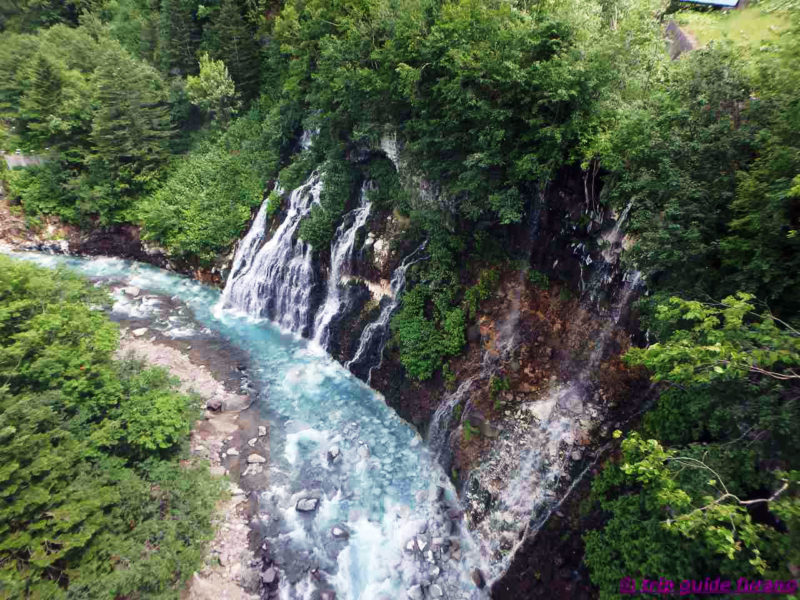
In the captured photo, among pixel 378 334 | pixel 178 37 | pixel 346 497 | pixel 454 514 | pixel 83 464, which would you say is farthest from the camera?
pixel 178 37

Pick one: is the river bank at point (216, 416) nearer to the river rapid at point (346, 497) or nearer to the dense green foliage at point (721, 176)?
the river rapid at point (346, 497)

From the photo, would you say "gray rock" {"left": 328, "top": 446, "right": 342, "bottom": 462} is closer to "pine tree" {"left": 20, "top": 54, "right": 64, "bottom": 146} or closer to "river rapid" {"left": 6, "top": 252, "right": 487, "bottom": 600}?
"river rapid" {"left": 6, "top": 252, "right": 487, "bottom": 600}

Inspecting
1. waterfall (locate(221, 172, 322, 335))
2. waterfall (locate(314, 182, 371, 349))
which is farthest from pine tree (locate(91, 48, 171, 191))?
waterfall (locate(314, 182, 371, 349))

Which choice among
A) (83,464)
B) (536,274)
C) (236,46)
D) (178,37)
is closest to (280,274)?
(83,464)

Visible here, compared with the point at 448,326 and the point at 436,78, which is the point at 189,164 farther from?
the point at 448,326

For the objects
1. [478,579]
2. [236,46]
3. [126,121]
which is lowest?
[478,579]

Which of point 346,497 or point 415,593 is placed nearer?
point 415,593

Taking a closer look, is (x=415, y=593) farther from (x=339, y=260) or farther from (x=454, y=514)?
(x=339, y=260)
